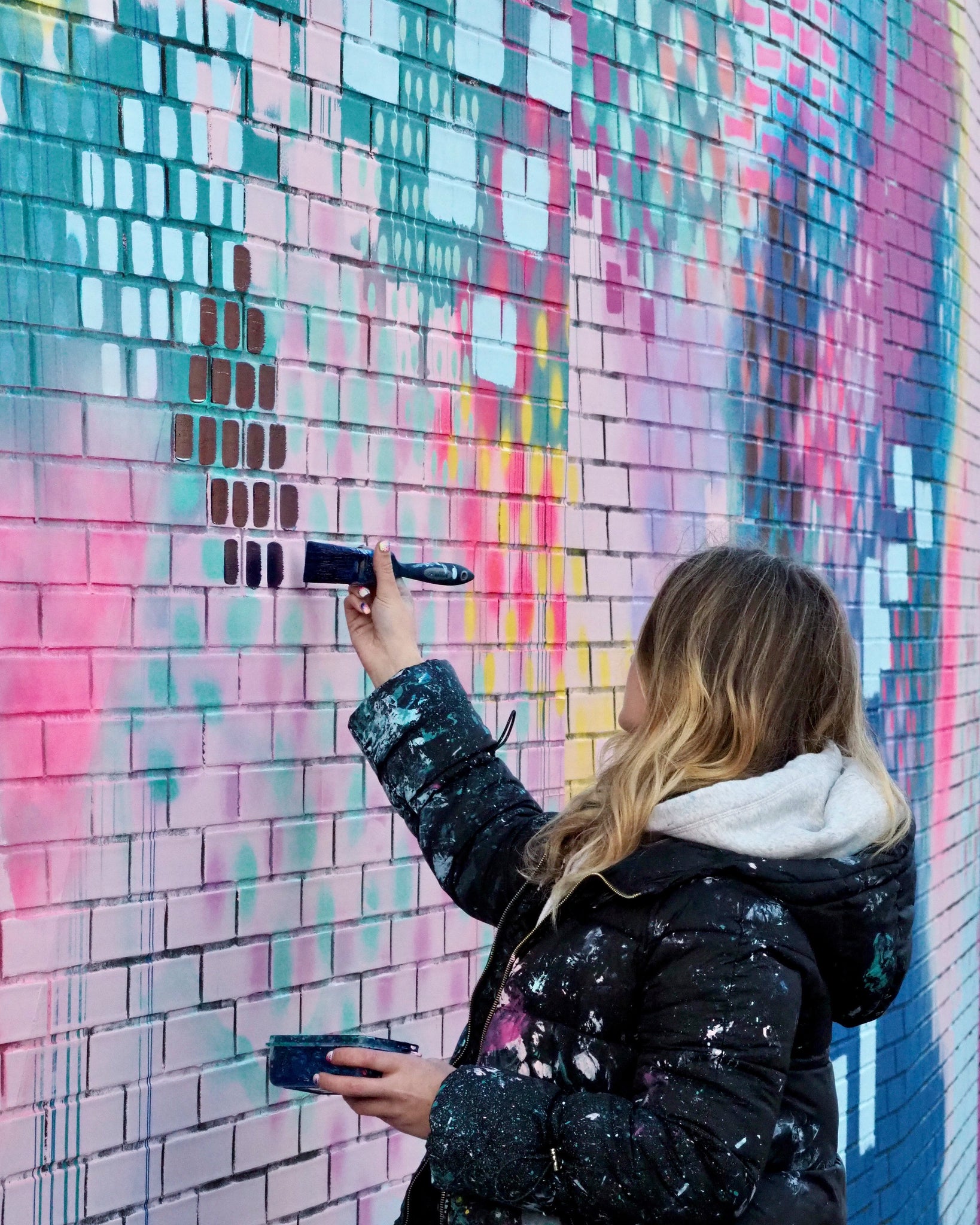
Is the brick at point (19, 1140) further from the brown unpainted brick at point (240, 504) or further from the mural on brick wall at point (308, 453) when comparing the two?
the brown unpainted brick at point (240, 504)

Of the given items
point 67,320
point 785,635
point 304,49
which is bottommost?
point 785,635

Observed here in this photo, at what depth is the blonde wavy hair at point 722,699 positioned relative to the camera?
194 centimetres

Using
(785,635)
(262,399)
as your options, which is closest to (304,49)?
(262,399)

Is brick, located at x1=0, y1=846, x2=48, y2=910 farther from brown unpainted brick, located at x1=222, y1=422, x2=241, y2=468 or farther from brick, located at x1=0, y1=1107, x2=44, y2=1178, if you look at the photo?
brown unpainted brick, located at x1=222, y1=422, x2=241, y2=468

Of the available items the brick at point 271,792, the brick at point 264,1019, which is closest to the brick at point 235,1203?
the brick at point 264,1019

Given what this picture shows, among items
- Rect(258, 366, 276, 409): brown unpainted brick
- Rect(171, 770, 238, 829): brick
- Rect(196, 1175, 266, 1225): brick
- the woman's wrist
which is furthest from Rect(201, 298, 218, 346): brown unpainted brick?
Rect(196, 1175, 266, 1225): brick

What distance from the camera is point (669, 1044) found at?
174 centimetres

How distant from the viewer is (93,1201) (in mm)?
2412

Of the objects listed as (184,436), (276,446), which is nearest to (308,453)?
(276,446)

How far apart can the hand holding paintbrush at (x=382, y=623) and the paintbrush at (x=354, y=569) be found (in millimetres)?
16

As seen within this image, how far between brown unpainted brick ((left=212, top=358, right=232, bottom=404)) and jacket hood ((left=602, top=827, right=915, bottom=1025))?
122 centimetres

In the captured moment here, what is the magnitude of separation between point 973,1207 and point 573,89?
501cm

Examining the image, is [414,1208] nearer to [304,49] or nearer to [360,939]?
[360,939]

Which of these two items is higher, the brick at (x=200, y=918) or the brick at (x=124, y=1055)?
the brick at (x=200, y=918)
